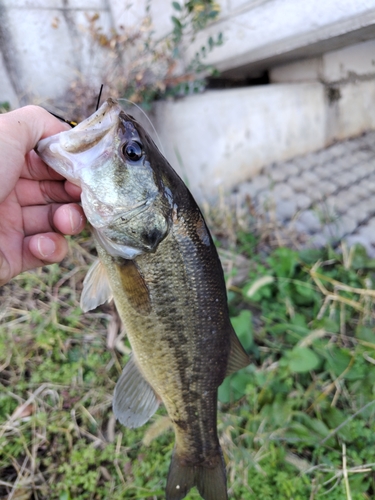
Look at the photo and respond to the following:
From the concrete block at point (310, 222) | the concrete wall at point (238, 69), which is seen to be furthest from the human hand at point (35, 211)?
the concrete block at point (310, 222)

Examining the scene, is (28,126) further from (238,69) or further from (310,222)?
(238,69)

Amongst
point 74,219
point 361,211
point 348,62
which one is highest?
point 348,62

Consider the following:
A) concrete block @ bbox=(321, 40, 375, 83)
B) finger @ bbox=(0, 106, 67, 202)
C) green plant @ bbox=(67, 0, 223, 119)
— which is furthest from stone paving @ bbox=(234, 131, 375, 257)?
finger @ bbox=(0, 106, 67, 202)

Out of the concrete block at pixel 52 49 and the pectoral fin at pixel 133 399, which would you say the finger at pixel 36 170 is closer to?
the pectoral fin at pixel 133 399

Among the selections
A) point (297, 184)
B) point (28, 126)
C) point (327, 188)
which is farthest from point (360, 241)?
point (28, 126)

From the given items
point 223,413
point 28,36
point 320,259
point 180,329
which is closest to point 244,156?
point 320,259

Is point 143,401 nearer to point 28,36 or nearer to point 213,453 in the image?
point 213,453

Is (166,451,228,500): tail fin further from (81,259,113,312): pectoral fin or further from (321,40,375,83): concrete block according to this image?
(321,40,375,83): concrete block
